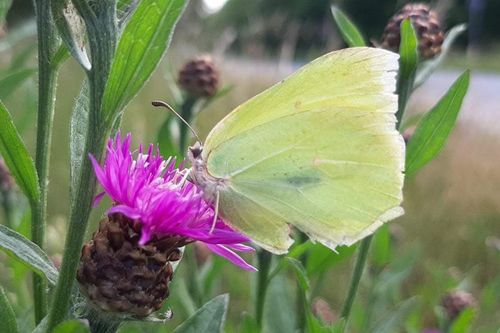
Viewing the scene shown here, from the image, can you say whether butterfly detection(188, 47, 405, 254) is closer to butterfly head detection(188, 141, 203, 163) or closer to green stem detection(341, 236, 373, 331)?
butterfly head detection(188, 141, 203, 163)

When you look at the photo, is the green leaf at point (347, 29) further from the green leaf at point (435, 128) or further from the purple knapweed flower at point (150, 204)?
the purple knapweed flower at point (150, 204)

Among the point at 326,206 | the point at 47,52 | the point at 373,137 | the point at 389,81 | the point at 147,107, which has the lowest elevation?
the point at 147,107

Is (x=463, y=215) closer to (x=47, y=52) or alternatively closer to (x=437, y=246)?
(x=437, y=246)

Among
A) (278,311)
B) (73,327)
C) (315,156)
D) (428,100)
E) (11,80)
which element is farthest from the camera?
(428,100)

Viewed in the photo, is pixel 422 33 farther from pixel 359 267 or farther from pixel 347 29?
pixel 359 267

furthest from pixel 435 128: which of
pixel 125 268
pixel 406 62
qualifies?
pixel 125 268

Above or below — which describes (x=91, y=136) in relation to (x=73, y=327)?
above

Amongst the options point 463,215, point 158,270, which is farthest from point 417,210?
point 158,270
